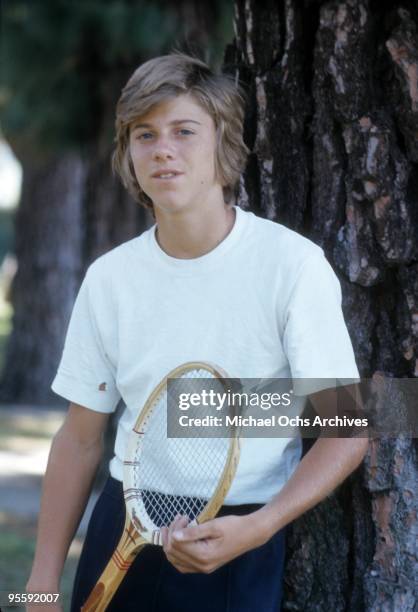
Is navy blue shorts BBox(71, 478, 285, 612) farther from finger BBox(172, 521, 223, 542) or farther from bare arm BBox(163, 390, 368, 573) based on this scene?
finger BBox(172, 521, 223, 542)

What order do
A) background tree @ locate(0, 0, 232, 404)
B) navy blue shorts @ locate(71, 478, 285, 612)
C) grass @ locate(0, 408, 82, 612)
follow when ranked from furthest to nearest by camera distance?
background tree @ locate(0, 0, 232, 404) < grass @ locate(0, 408, 82, 612) < navy blue shorts @ locate(71, 478, 285, 612)

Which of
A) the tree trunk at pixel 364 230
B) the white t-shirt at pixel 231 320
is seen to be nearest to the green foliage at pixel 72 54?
the tree trunk at pixel 364 230

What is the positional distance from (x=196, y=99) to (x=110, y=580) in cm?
106

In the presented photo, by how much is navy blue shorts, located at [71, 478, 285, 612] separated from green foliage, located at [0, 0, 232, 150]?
460 cm

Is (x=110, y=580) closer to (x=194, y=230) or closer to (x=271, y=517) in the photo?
(x=271, y=517)

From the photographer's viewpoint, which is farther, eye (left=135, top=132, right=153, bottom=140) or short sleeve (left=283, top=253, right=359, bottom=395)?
eye (left=135, top=132, right=153, bottom=140)

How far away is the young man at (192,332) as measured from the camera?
7.34 ft

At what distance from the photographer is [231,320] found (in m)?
2.31

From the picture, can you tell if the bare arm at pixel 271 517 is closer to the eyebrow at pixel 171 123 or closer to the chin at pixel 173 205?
the chin at pixel 173 205

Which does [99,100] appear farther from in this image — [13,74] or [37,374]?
[37,374]

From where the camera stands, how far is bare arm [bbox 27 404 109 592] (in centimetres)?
253

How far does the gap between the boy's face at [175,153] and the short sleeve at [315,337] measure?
32 cm

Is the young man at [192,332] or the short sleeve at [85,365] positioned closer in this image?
the young man at [192,332]

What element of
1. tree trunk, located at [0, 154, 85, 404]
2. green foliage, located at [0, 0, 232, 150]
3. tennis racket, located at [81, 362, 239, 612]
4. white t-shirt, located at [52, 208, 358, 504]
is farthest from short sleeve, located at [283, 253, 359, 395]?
tree trunk, located at [0, 154, 85, 404]
